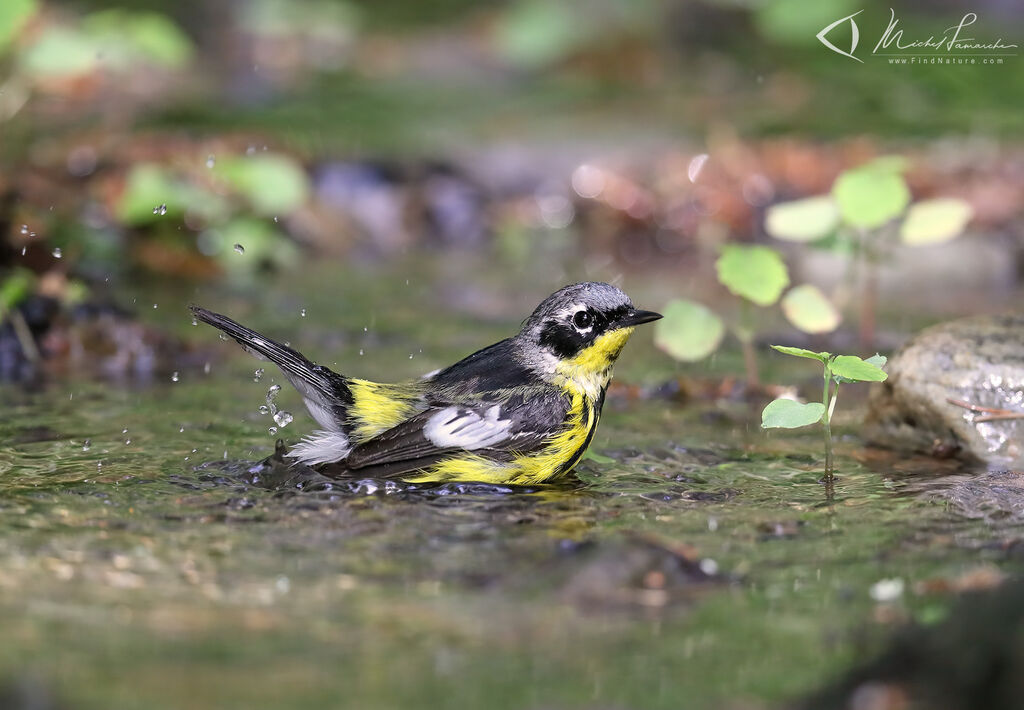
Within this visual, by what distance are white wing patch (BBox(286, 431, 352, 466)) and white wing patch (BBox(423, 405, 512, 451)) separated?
12.9 inches

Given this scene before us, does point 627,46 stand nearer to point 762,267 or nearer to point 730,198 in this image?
point 730,198

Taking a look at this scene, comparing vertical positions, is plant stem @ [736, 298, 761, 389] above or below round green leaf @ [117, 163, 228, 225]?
below

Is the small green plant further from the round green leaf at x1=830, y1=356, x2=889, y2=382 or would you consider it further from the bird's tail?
the bird's tail

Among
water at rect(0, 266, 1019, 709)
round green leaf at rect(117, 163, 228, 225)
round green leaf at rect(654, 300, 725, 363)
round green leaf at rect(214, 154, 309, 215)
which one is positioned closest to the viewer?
water at rect(0, 266, 1019, 709)

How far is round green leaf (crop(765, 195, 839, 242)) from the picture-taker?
20.4ft

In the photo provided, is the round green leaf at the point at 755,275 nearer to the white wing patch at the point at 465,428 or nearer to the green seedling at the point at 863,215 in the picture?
the green seedling at the point at 863,215

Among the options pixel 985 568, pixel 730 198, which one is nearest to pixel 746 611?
pixel 985 568

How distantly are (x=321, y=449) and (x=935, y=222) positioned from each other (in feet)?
10.7

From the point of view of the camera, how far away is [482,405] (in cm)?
488

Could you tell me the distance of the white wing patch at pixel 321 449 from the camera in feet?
15.5

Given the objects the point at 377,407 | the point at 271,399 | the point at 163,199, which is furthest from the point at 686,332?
the point at 163,199

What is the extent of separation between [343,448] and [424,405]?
0.36 m

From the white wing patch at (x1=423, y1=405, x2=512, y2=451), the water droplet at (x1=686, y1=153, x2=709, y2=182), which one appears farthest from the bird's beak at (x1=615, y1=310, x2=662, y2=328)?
the water droplet at (x1=686, y1=153, x2=709, y2=182)

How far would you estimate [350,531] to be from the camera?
3.86 meters
